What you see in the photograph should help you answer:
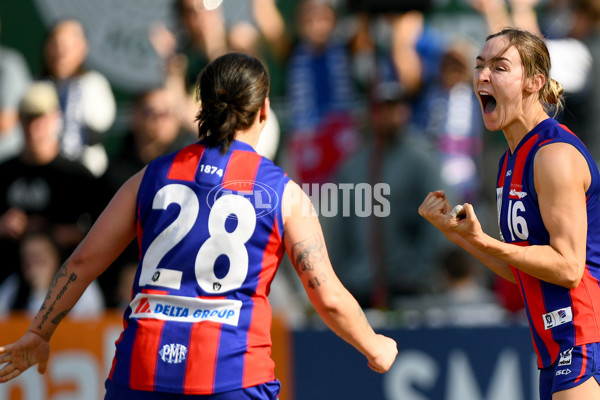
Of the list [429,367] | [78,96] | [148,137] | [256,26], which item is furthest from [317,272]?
[256,26]

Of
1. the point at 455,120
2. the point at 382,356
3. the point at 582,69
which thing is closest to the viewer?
the point at 382,356

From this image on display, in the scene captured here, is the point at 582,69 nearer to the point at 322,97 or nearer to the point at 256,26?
the point at 322,97

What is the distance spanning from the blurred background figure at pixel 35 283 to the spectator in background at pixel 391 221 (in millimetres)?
2085

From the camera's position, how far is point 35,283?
694 cm

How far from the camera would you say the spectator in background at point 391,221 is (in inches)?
275

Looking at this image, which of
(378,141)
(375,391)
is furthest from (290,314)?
(378,141)

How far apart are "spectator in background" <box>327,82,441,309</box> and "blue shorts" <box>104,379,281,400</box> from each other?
3566 mm

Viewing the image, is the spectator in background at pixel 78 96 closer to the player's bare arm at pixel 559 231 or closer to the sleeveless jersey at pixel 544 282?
the sleeveless jersey at pixel 544 282

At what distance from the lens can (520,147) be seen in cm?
360

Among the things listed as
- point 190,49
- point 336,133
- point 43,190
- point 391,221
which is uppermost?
point 190,49

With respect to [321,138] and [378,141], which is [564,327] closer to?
[378,141]

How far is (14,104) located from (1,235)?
1636 mm

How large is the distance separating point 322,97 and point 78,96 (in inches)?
86.6

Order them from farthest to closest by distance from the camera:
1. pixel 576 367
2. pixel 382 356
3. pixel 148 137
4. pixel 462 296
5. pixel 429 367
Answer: pixel 148 137 → pixel 462 296 → pixel 429 367 → pixel 382 356 → pixel 576 367
